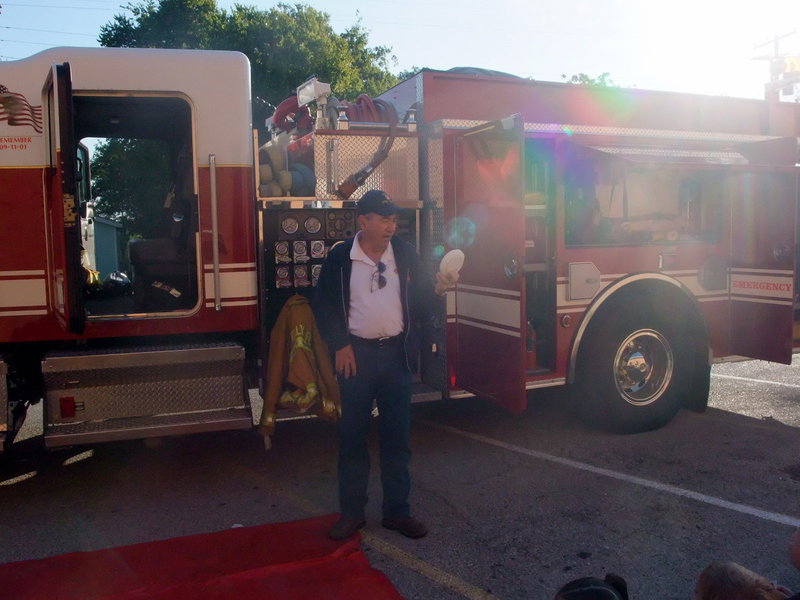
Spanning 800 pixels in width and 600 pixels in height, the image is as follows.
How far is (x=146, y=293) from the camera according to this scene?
18.5 feet

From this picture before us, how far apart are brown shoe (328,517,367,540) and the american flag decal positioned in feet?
10.1

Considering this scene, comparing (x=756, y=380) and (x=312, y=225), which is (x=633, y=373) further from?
(x=756, y=380)

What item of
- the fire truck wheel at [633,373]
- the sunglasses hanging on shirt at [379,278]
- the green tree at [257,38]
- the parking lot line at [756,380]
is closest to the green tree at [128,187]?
the green tree at [257,38]

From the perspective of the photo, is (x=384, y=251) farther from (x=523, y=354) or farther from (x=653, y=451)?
(x=653, y=451)

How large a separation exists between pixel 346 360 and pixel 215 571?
125cm

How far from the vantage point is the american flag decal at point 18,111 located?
4.79 metres

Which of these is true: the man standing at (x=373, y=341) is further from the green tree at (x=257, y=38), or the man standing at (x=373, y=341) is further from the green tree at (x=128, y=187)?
the green tree at (x=257, y=38)

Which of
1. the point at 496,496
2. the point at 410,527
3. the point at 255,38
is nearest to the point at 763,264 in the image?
the point at 496,496

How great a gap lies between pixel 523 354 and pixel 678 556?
66.5 inches

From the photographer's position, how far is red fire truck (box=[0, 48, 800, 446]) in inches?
191

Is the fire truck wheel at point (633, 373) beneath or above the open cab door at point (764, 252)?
beneath

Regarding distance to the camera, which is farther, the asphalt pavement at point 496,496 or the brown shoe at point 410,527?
the brown shoe at point 410,527

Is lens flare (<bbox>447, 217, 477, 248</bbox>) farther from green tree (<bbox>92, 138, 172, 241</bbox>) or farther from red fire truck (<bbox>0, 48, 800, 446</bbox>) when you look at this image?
green tree (<bbox>92, 138, 172, 241</bbox>)

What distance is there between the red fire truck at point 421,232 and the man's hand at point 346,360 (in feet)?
3.85
